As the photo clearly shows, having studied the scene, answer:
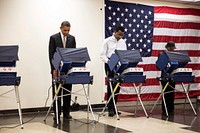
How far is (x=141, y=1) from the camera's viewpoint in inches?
327

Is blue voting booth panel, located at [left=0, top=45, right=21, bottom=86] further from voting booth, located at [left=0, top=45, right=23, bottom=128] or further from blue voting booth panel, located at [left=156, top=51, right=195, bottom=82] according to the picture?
blue voting booth panel, located at [left=156, top=51, right=195, bottom=82]

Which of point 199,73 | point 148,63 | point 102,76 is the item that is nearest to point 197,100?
point 199,73

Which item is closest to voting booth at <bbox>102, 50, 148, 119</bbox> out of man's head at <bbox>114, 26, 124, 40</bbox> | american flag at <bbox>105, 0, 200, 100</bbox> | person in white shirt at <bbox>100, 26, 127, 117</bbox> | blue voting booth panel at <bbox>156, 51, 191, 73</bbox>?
person in white shirt at <bbox>100, 26, 127, 117</bbox>

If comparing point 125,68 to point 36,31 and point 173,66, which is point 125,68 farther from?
point 36,31

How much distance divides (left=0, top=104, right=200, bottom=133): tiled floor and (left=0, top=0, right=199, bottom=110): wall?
606mm

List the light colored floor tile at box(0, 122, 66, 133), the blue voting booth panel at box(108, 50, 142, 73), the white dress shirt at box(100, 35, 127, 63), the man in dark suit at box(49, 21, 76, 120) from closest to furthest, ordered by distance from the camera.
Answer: the light colored floor tile at box(0, 122, 66, 133) → the man in dark suit at box(49, 21, 76, 120) → the blue voting booth panel at box(108, 50, 142, 73) → the white dress shirt at box(100, 35, 127, 63)

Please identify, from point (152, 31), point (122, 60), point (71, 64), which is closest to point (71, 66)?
point (71, 64)

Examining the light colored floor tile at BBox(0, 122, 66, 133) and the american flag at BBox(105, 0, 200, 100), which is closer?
the light colored floor tile at BBox(0, 122, 66, 133)

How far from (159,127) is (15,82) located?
2389 mm

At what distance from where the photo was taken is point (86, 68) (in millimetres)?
5488

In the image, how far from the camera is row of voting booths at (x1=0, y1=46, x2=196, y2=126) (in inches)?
201

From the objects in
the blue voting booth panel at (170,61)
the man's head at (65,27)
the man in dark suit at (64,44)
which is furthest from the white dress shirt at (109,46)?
the man's head at (65,27)

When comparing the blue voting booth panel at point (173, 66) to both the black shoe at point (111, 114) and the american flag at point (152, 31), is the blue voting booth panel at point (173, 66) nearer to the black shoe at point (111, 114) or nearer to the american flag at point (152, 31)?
the black shoe at point (111, 114)

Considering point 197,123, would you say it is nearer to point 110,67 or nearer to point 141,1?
point 110,67
